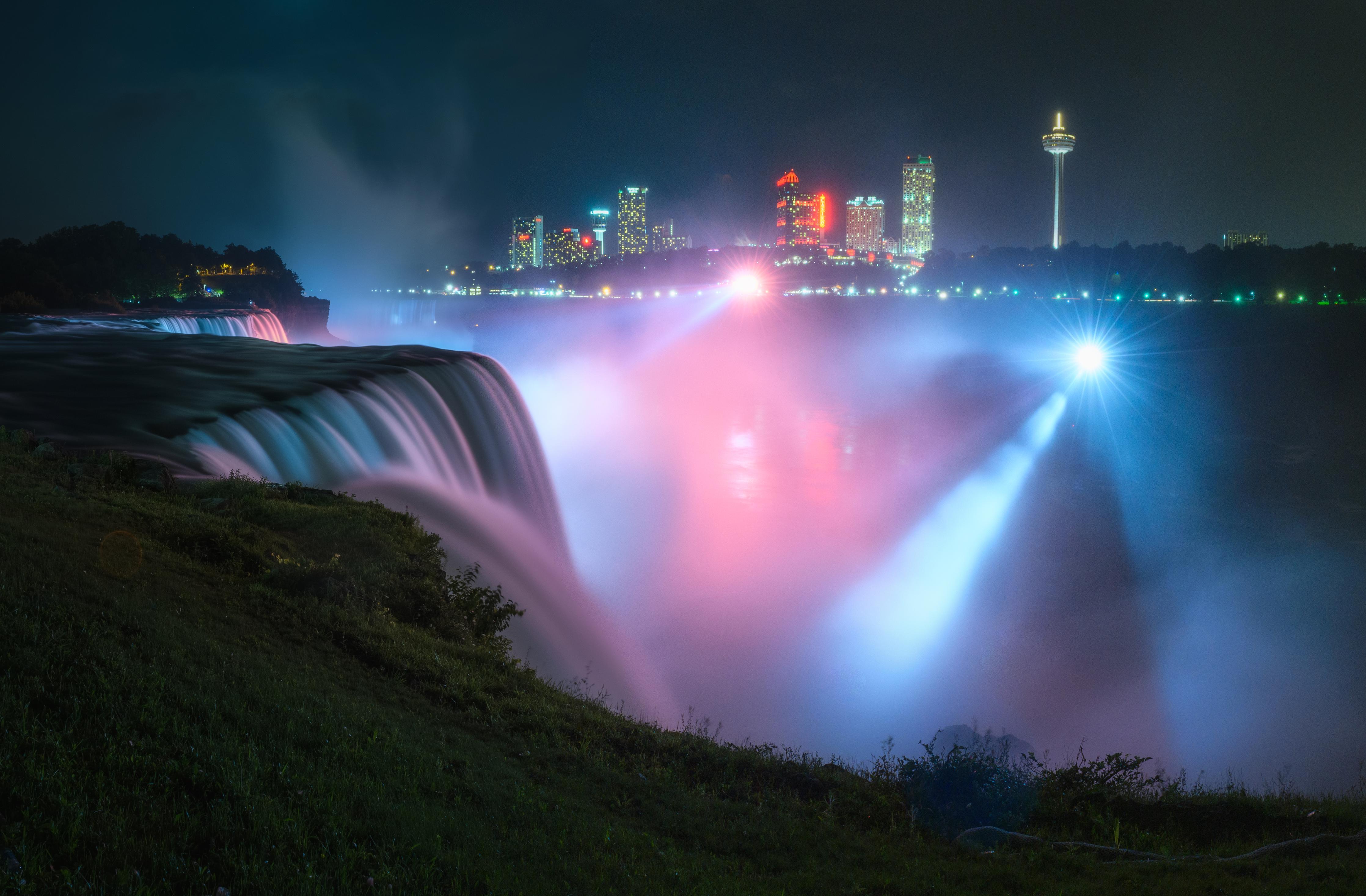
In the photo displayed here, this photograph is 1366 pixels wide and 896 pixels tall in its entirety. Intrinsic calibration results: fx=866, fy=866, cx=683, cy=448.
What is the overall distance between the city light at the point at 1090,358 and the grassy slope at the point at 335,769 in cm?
7405

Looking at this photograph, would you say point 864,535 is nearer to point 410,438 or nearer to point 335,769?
point 410,438

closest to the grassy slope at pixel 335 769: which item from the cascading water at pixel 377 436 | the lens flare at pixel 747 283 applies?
the cascading water at pixel 377 436

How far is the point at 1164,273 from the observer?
10038 centimetres

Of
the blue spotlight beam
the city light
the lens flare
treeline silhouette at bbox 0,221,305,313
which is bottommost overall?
the blue spotlight beam

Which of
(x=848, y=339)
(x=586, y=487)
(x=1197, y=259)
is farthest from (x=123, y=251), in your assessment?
(x=1197, y=259)

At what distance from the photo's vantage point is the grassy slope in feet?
13.1

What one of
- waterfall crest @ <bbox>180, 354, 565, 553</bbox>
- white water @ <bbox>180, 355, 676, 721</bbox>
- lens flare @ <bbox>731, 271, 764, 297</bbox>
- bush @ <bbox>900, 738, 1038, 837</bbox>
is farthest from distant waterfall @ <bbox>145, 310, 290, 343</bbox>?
lens flare @ <bbox>731, 271, 764, 297</bbox>

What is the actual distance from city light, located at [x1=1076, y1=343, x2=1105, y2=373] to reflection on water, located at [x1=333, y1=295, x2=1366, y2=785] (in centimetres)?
178

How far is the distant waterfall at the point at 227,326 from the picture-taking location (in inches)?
1268

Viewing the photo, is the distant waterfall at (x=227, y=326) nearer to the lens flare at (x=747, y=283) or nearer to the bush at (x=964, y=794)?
the bush at (x=964, y=794)

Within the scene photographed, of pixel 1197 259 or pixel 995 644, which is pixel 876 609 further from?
pixel 1197 259

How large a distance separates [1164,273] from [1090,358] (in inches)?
1281

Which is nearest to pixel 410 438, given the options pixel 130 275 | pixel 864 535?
pixel 864 535

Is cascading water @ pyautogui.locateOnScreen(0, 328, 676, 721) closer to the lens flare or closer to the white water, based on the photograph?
the white water
